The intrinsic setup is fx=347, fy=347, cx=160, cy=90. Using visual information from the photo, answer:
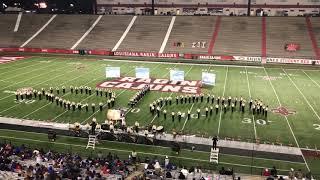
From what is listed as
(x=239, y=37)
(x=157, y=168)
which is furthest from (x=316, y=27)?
(x=157, y=168)

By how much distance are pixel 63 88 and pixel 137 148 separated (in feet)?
34.7

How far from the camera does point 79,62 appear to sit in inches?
1507

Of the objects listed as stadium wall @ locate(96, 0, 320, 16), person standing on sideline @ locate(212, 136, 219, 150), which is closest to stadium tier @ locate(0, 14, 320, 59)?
stadium wall @ locate(96, 0, 320, 16)

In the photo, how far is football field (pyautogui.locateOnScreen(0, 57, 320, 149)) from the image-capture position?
710 inches

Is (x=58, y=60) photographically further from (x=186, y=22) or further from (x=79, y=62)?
(x=186, y=22)

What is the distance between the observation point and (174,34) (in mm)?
47500

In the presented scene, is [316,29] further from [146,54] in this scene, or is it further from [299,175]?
[299,175]

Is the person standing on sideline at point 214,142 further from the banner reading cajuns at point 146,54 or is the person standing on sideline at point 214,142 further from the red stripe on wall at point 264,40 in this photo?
the red stripe on wall at point 264,40

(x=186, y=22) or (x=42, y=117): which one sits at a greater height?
(x=186, y=22)

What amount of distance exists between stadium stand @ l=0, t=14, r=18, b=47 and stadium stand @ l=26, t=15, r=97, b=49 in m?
3.88

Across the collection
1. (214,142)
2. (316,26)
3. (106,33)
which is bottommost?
(214,142)

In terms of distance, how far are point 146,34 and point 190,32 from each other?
6124 millimetres

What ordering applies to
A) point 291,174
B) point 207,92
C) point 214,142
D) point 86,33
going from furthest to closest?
point 86,33 → point 207,92 → point 214,142 → point 291,174

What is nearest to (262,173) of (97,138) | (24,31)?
(97,138)
